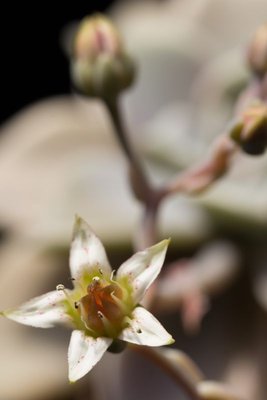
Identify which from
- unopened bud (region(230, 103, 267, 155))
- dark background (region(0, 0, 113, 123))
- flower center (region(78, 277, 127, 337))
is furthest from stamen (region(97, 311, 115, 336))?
dark background (region(0, 0, 113, 123))

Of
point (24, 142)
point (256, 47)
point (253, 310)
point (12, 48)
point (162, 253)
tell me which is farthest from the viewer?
point (12, 48)

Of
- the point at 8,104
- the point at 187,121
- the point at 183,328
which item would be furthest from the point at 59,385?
the point at 8,104

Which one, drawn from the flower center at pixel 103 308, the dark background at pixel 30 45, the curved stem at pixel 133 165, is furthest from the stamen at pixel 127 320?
the dark background at pixel 30 45

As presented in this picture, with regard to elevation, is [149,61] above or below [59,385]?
above

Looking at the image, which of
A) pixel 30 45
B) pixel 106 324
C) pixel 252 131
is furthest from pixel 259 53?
pixel 30 45

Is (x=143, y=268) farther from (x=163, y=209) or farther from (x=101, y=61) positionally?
(x=163, y=209)

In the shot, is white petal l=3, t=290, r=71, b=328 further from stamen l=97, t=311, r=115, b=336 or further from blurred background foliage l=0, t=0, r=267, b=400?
blurred background foliage l=0, t=0, r=267, b=400

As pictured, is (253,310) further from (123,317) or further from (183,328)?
(123,317)
